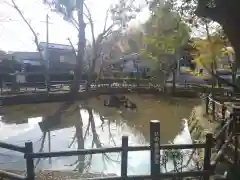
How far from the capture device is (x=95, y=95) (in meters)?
25.3

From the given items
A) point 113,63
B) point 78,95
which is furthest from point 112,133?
point 113,63

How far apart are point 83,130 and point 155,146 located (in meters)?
9.27

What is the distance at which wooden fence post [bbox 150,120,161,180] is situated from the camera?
4191 mm

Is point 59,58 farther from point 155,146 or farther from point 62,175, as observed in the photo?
point 155,146

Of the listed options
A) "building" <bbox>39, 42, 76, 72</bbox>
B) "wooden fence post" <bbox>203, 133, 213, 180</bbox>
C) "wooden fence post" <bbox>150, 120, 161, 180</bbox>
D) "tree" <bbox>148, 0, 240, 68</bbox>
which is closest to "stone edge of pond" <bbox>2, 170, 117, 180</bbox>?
"wooden fence post" <bbox>150, 120, 161, 180</bbox>

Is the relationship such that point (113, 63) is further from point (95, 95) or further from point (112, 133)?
point (112, 133)

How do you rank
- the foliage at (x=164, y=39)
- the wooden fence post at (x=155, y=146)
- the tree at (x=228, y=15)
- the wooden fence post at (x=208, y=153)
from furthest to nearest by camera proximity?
the foliage at (x=164, y=39) < the tree at (x=228, y=15) < the wooden fence post at (x=208, y=153) < the wooden fence post at (x=155, y=146)

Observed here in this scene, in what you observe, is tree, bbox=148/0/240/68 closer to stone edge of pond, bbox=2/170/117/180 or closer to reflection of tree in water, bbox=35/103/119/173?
stone edge of pond, bbox=2/170/117/180

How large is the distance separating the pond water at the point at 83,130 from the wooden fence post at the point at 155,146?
3.36 meters

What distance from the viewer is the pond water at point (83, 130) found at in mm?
8375

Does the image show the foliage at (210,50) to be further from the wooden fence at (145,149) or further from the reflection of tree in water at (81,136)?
the wooden fence at (145,149)

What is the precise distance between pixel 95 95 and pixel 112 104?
560cm

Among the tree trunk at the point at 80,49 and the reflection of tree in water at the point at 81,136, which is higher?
the tree trunk at the point at 80,49

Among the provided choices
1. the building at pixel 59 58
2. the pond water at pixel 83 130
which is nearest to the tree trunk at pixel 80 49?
the pond water at pixel 83 130
